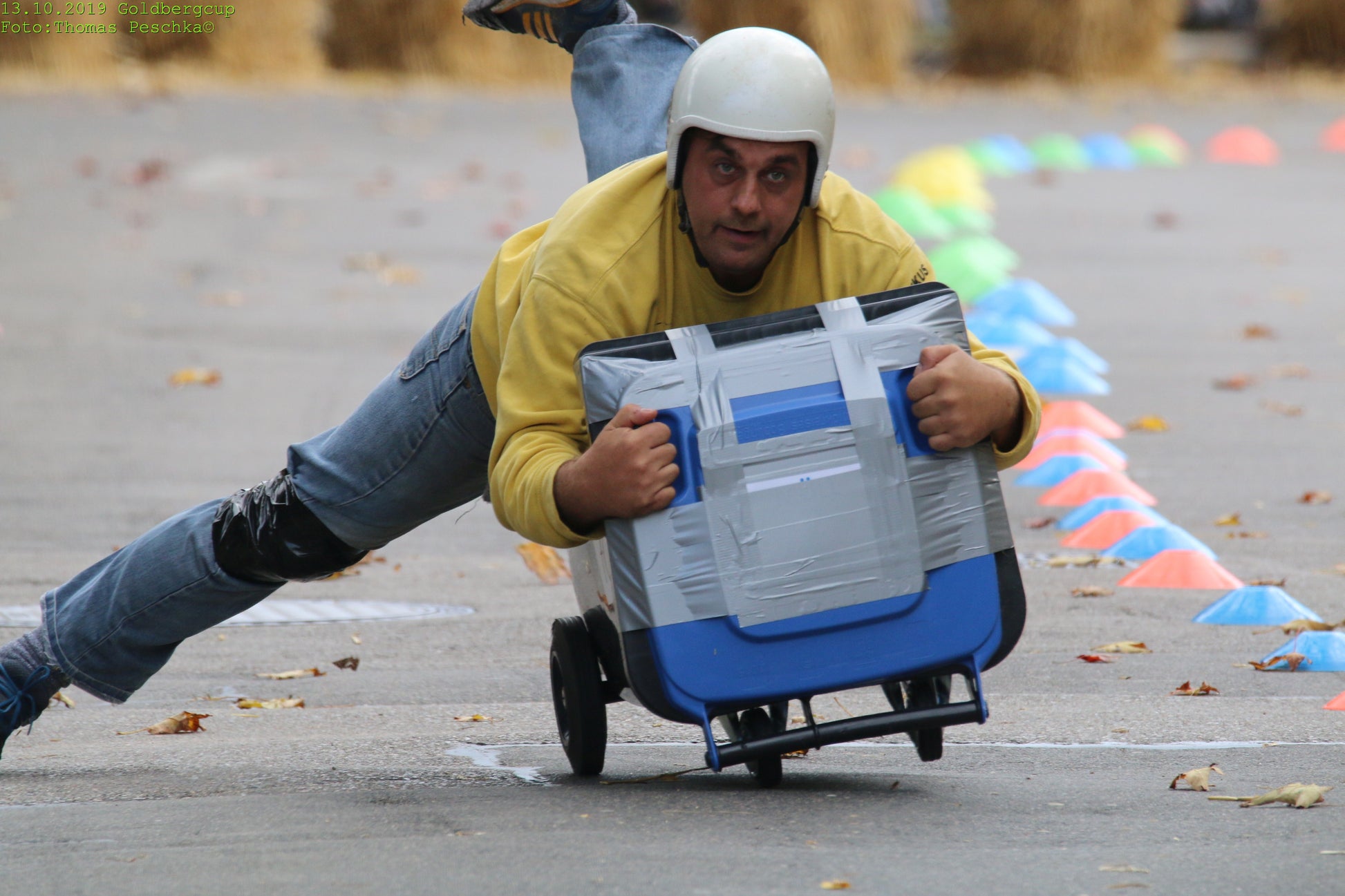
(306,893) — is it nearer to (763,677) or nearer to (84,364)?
(763,677)

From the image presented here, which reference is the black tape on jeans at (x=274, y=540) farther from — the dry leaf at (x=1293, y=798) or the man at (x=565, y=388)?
the dry leaf at (x=1293, y=798)

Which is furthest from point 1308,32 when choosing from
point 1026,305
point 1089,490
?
point 1089,490

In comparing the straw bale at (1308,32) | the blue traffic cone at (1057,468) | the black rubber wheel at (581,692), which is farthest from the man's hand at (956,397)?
the straw bale at (1308,32)

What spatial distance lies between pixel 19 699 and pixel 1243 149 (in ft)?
55.2

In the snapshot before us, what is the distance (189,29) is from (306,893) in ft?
63.9

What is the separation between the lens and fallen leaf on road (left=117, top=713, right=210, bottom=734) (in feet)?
14.8

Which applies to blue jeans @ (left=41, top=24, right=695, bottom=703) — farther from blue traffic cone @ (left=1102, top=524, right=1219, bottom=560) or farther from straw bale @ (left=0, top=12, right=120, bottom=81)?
straw bale @ (left=0, top=12, right=120, bottom=81)

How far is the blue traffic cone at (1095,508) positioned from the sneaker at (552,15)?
2.85 meters

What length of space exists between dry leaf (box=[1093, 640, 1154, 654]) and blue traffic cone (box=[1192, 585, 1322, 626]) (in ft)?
1.19

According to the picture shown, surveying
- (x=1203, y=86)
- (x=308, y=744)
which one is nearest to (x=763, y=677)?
(x=308, y=744)

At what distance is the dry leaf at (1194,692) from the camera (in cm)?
466

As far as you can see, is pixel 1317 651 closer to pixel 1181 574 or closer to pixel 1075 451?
pixel 1181 574

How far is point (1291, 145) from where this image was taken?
758 inches

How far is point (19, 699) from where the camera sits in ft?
13.4
